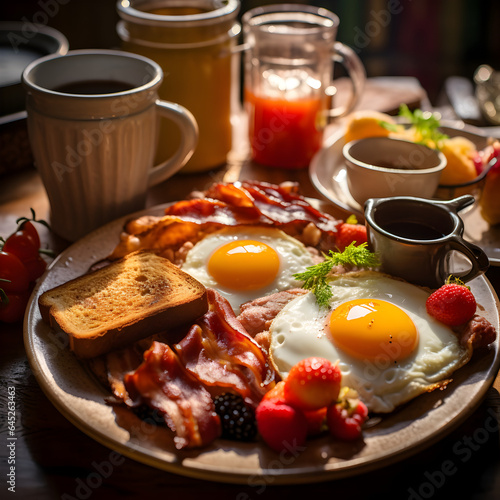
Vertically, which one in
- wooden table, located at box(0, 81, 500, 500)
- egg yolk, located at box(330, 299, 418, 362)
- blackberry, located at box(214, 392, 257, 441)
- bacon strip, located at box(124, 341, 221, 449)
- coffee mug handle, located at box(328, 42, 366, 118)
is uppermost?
coffee mug handle, located at box(328, 42, 366, 118)

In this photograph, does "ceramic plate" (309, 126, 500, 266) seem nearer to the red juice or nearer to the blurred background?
the red juice

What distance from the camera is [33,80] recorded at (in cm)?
231

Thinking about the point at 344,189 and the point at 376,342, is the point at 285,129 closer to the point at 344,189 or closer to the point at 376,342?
the point at 344,189

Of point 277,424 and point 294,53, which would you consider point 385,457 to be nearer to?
point 277,424

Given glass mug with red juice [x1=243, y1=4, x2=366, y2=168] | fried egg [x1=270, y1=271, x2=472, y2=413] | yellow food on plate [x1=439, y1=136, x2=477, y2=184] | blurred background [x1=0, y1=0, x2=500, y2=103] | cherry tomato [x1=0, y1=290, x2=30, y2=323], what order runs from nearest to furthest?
fried egg [x1=270, y1=271, x2=472, y2=413], cherry tomato [x1=0, y1=290, x2=30, y2=323], yellow food on plate [x1=439, y1=136, x2=477, y2=184], glass mug with red juice [x1=243, y1=4, x2=366, y2=168], blurred background [x1=0, y1=0, x2=500, y2=103]

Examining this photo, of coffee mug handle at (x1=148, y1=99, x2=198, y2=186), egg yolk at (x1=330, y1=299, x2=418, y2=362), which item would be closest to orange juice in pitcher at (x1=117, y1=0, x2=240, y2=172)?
coffee mug handle at (x1=148, y1=99, x2=198, y2=186)

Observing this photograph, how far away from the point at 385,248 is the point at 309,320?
406mm

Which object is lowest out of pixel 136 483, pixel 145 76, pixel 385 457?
pixel 136 483

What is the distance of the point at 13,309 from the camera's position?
79.7 inches

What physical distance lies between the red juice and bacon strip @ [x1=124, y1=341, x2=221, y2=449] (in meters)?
1.67

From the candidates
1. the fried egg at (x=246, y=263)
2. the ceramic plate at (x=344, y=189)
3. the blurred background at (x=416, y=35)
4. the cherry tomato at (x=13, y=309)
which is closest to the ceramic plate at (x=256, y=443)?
the cherry tomato at (x=13, y=309)

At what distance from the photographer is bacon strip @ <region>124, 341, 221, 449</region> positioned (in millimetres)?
1458

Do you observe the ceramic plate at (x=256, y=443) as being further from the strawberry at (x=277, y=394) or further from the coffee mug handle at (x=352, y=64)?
the coffee mug handle at (x=352, y=64)

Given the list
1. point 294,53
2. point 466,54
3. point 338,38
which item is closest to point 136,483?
point 294,53
